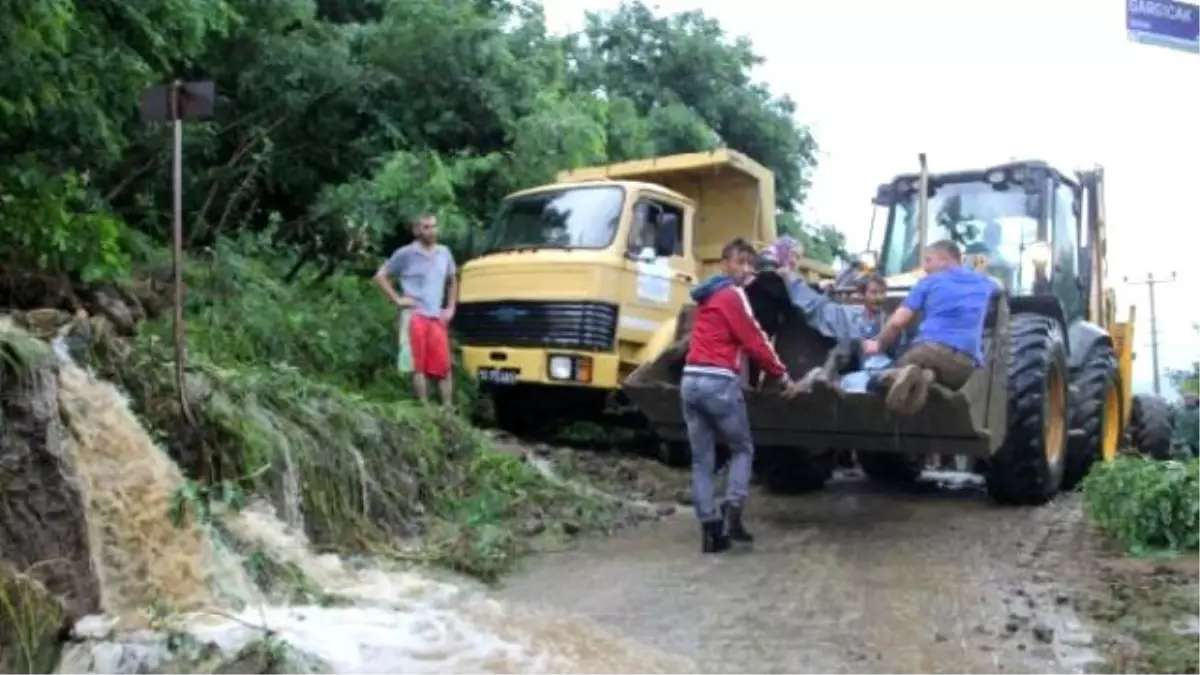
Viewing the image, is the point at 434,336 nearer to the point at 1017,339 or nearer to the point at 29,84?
the point at 29,84

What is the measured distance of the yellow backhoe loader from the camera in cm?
898

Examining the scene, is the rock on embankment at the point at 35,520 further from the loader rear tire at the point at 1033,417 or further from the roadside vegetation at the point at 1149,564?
the loader rear tire at the point at 1033,417

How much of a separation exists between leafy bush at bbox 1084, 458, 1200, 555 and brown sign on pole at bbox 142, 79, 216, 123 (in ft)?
19.0

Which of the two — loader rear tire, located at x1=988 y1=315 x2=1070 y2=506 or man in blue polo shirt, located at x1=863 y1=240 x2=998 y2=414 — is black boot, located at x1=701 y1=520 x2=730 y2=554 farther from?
loader rear tire, located at x1=988 y1=315 x2=1070 y2=506

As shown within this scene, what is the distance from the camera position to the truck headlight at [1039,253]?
1125cm

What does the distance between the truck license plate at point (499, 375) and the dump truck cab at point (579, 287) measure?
1 centimetres

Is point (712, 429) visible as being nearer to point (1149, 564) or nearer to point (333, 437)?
point (333, 437)

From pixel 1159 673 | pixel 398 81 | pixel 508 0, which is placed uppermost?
pixel 508 0

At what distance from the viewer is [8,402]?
596cm

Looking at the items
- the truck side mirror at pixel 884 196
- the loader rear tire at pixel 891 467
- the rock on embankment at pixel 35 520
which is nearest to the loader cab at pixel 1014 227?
the truck side mirror at pixel 884 196

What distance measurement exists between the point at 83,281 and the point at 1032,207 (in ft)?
24.4

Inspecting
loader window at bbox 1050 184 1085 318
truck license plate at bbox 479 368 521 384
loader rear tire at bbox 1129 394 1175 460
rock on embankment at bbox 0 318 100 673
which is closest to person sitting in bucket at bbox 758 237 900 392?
loader window at bbox 1050 184 1085 318

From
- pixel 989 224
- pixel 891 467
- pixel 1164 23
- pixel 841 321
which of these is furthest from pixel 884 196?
pixel 1164 23

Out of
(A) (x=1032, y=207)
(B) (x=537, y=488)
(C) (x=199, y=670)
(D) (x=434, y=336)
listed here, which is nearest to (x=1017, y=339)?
(A) (x=1032, y=207)
